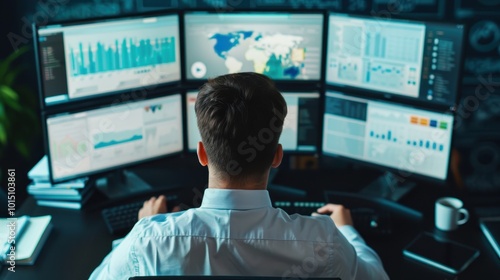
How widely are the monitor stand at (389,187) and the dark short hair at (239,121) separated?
1.05m

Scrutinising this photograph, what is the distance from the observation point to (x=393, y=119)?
238 centimetres

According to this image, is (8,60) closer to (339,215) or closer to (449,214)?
(339,215)

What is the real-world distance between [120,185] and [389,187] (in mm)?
1049

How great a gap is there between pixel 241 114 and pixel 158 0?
1.87 m

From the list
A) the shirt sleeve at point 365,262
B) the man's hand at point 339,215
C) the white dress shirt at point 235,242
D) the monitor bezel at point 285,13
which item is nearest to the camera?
the white dress shirt at point 235,242

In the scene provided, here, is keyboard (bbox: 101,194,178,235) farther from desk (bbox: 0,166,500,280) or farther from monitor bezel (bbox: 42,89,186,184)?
monitor bezel (bbox: 42,89,186,184)

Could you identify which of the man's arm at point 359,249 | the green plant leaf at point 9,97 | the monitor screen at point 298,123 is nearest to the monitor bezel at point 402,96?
the monitor screen at point 298,123

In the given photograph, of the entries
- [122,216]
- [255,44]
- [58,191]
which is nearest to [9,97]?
[58,191]

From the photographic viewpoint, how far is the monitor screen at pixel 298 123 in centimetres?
255

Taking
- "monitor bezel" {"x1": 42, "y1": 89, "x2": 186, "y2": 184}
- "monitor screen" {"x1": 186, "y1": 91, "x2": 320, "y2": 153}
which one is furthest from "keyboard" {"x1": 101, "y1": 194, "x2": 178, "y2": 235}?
"monitor screen" {"x1": 186, "y1": 91, "x2": 320, "y2": 153}

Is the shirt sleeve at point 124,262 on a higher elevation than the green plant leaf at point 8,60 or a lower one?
lower

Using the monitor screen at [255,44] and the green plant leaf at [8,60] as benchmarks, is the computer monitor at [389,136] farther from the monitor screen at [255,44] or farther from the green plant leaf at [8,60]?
the green plant leaf at [8,60]

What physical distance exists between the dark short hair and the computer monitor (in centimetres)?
96

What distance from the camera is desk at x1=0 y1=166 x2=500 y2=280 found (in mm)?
1974
